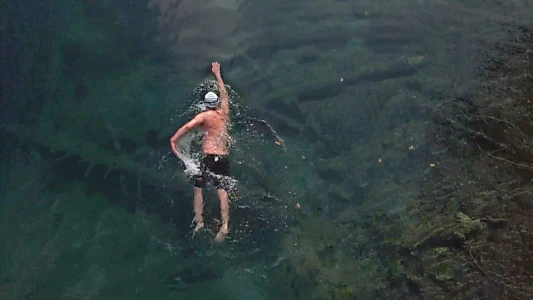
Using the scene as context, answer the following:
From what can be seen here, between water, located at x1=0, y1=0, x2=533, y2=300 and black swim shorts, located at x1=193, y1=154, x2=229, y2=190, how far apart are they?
12 centimetres

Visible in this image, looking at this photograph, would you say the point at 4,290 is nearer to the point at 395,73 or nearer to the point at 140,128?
the point at 140,128

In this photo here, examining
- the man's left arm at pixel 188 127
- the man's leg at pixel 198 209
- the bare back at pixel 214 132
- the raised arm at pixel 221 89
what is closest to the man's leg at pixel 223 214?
the man's leg at pixel 198 209

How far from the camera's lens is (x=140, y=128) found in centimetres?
524

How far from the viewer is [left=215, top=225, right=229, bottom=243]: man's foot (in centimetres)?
500

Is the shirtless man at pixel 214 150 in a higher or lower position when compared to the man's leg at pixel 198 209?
higher

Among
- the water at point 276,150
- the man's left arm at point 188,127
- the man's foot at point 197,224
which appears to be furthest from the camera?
the man's foot at point 197,224

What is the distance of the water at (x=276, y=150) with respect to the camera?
16.1ft

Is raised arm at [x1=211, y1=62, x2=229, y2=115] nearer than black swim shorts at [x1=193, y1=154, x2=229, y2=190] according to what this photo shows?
No

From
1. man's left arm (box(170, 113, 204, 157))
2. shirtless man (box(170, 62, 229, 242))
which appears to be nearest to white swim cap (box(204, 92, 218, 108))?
shirtless man (box(170, 62, 229, 242))

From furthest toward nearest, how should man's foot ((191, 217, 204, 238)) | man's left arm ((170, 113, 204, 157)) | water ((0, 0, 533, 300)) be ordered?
Result: man's foot ((191, 217, 204, 238)) → water ((0, 0, 533, 300)) → man's left arm ((170, 113, 204, 157))

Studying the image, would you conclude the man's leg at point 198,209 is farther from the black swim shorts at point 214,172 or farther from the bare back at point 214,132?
the bare back at point 214,132

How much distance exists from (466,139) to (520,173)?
2.19 ft

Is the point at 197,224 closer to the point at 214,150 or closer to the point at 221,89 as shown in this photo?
the point at 214,150

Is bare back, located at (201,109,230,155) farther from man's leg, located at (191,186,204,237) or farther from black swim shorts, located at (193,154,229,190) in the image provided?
man's leg, located at (191,186,204,237)
